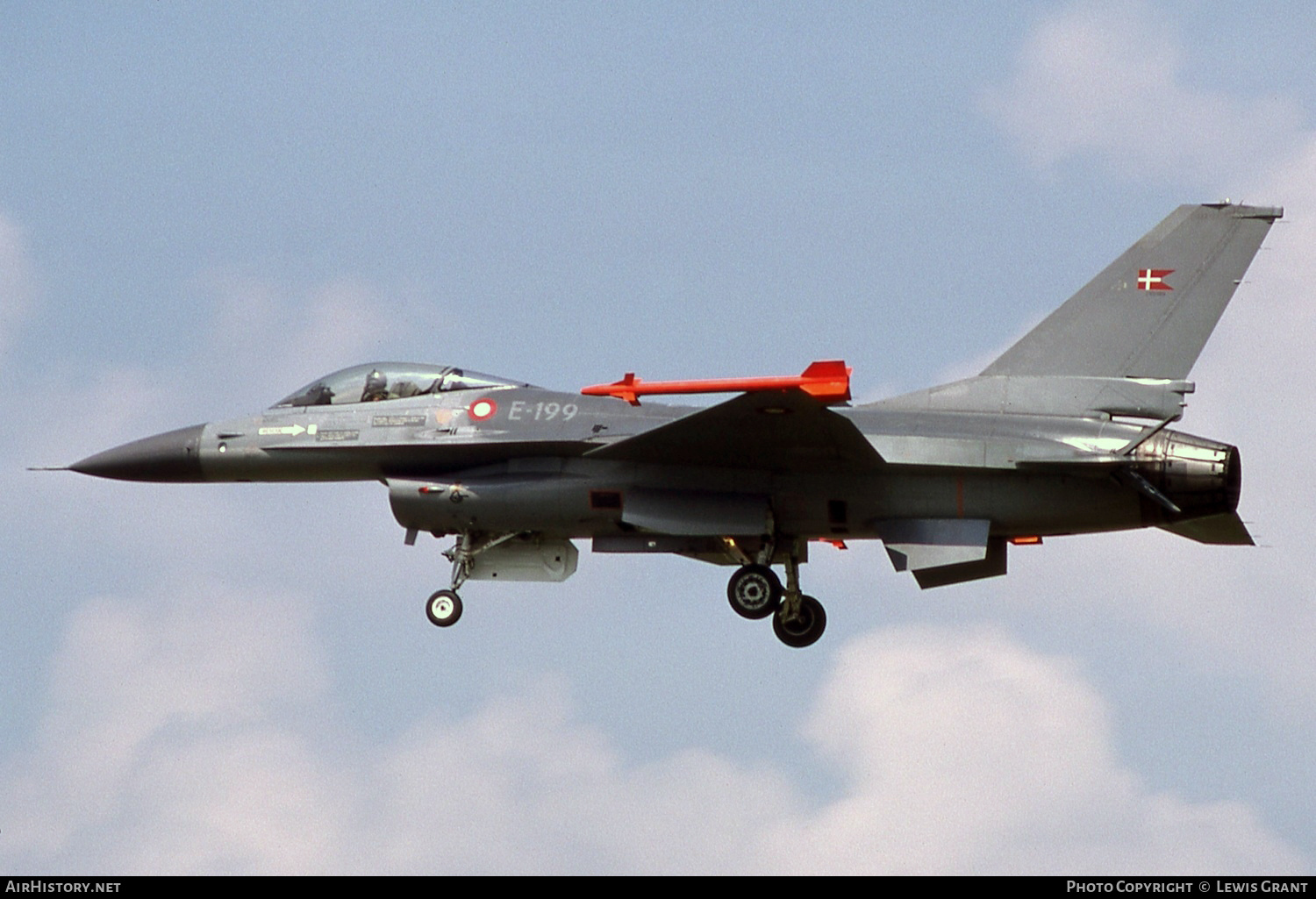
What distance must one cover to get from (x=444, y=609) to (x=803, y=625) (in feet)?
12.9

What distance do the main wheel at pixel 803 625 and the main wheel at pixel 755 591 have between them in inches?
14.1

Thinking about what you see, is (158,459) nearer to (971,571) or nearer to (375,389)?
(375,389)

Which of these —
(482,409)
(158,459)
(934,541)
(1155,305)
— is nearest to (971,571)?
(934,541)

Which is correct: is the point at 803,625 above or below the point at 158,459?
below

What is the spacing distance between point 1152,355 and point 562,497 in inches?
251

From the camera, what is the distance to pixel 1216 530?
22109 millimetres

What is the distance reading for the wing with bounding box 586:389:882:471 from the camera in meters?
20.3

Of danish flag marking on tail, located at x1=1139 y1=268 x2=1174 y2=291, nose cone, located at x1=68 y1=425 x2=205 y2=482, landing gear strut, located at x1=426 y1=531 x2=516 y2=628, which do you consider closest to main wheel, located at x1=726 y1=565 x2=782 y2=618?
landing gear strut, located at x1=426 y1=531 x2=516 y2=628

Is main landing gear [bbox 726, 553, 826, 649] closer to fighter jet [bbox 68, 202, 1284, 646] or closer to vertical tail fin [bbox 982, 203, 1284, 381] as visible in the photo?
fighter jet [bbox 68, 202, 1284, 646]

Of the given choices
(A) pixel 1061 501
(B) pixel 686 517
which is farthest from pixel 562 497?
(A) pixel 1061 501

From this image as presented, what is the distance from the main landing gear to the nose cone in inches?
247

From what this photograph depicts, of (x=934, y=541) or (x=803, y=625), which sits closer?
(x=934, y=541)

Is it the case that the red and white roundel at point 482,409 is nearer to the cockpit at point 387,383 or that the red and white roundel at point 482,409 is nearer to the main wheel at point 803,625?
the cockpit at point 387,383

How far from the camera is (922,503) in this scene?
21.5 meters
